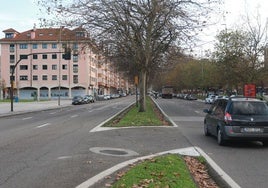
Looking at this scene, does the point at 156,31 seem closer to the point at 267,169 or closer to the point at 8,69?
the point at 267,169

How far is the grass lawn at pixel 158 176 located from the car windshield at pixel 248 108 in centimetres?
458

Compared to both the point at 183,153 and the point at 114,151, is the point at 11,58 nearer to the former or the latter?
the point at 114,151

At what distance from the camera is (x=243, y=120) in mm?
13305

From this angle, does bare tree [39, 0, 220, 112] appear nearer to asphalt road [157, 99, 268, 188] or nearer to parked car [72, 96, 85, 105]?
asphalt road [157, 99, 268, 188]

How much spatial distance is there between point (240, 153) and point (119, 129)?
26.3 feet

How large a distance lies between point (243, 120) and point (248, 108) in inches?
22.4

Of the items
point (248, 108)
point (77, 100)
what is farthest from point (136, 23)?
point (77, 100)

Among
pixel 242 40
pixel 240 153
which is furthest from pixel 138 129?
pixel 242 40

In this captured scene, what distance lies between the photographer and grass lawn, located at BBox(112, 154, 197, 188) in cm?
730

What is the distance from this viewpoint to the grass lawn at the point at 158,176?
23.9ft

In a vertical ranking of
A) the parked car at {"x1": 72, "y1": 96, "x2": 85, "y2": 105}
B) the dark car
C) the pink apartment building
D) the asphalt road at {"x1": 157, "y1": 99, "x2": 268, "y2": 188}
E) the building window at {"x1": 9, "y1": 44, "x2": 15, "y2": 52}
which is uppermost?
the building window at {"x1": 9, "y1": 44, "x2": 15, "y2": 52}

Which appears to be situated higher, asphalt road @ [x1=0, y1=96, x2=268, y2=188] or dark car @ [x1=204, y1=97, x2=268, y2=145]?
dark car @ [x1=204, y1=97, x2=268, y2=145]

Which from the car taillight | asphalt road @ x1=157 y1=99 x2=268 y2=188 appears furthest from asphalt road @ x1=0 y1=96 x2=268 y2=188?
the car taillight

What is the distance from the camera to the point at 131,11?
97.6ft
